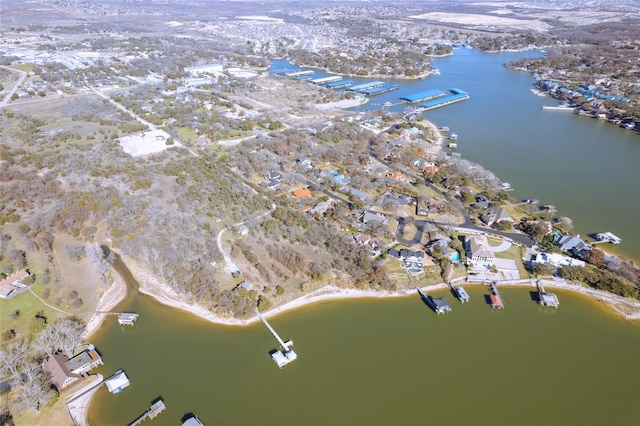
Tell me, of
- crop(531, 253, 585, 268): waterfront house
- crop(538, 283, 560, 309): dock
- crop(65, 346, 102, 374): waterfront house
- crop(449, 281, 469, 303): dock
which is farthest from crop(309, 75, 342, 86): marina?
crop(65, 346, 102, 374): waterfront house

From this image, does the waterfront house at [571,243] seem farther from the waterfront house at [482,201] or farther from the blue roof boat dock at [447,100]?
the blue roof boat dock at [447,100]

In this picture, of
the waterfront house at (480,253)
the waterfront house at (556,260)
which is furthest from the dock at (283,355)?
the waterfront house at (556,260)

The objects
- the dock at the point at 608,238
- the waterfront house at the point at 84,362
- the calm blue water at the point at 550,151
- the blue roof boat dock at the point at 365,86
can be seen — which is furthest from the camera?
the blue roof boat dock at the point at 365,86

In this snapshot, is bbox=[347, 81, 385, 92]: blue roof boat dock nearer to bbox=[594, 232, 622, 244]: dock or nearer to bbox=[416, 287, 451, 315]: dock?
bbox=[594, 232, 622, 244]: dock

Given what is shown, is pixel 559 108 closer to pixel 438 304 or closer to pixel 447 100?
pixel 447 100

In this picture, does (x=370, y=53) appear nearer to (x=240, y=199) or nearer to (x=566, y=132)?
(x=566, y=132)

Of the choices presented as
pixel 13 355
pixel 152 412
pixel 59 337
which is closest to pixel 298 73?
pixel 59 337
